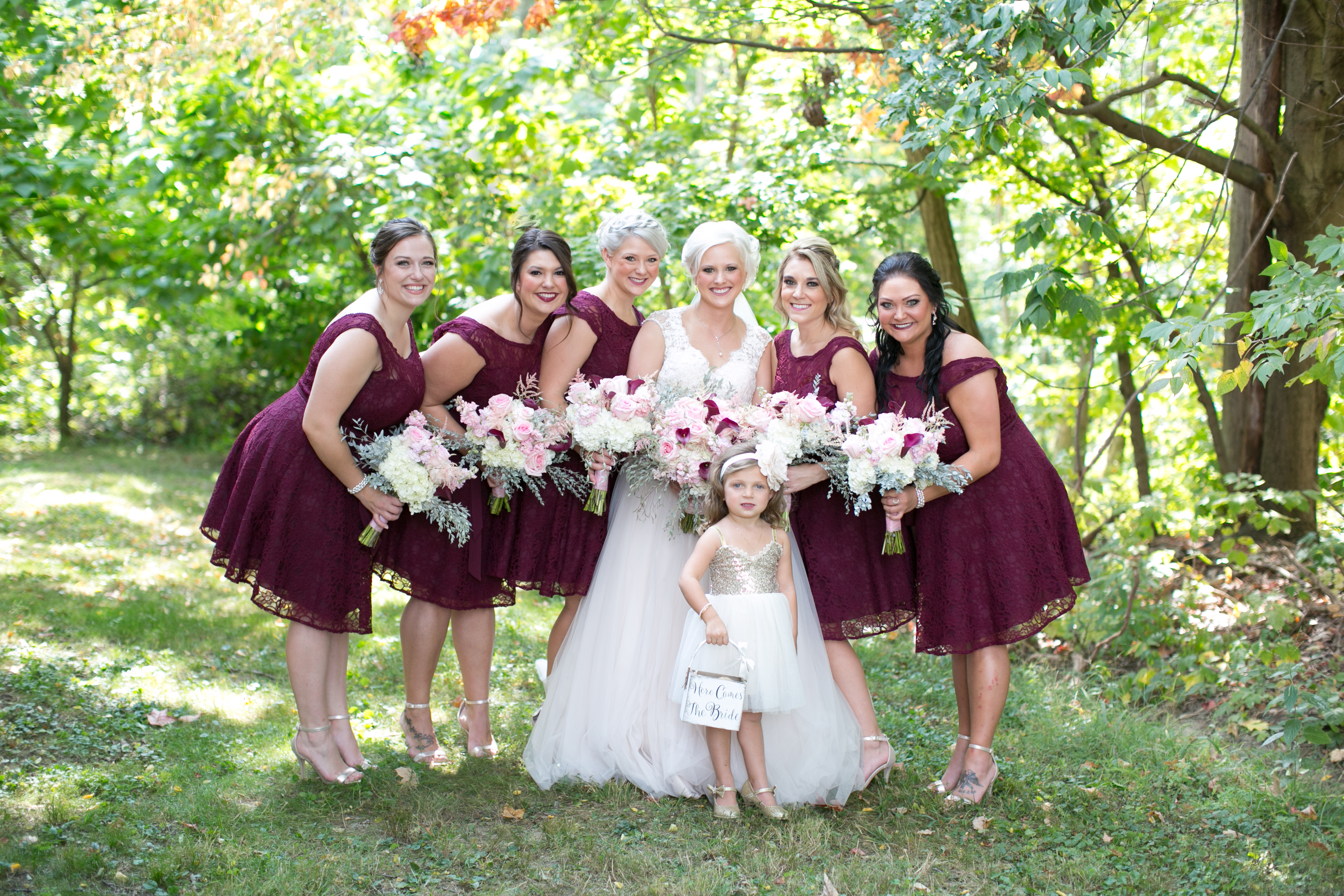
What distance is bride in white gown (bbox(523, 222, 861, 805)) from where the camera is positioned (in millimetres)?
3982

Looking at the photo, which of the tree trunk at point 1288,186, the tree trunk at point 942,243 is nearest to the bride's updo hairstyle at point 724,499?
the tree trunk at point 1288,186

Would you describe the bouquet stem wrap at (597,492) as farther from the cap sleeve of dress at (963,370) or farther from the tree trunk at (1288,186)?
the tree trunk at (1288,186)

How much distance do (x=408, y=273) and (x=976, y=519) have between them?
243 centimetres

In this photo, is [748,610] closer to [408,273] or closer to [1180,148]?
[408,273]

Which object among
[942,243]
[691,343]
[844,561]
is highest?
[942,243]

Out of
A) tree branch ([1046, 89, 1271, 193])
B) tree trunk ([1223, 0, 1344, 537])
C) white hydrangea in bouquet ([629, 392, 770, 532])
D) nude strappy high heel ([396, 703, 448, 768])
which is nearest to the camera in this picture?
white hydrangea in bouquet ([629, 392, 770, 532])

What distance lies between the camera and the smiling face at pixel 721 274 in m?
4.32

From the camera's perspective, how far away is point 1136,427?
7.30 metres

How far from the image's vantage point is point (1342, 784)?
13.5 ft

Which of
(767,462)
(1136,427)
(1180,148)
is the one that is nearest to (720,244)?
(767,462)

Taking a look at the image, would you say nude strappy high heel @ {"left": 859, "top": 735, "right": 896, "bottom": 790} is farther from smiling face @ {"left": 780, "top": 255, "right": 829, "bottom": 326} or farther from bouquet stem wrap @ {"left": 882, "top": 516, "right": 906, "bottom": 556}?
smiling face @ {"left": 780, "top": 255, "right": 829, "bottom": 326}

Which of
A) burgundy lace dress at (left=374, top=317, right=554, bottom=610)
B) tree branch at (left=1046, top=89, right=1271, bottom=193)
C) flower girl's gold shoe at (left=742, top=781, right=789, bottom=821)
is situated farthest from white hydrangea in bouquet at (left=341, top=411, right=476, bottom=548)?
tree branch at (left=1046, top=89, right=1271, bottom=193)

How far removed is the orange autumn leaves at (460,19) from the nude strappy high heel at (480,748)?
456 cm

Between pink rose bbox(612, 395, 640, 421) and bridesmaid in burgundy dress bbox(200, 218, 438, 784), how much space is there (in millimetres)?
788
